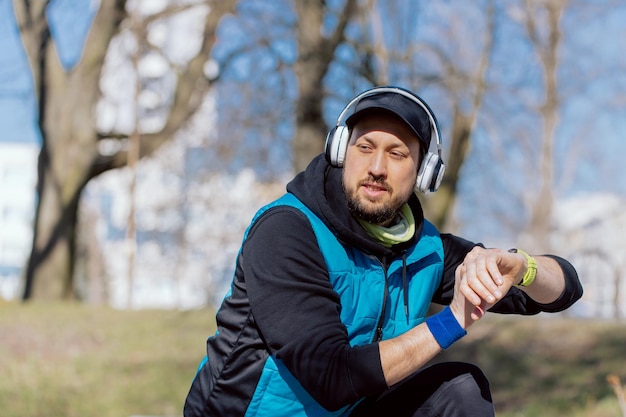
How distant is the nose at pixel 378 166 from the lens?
2785 mm

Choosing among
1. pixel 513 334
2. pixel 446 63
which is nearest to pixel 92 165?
pixel 446 63

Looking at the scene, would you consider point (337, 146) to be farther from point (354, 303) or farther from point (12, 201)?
point (12, 201)

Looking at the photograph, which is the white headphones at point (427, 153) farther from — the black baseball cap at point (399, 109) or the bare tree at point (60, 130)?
the bare tree at point (60, 130)

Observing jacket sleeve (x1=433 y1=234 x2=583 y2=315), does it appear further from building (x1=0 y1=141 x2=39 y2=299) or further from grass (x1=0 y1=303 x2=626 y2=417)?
building (x1=0 y1=141 x2=39 y2=299)

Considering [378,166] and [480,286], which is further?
[378,166]

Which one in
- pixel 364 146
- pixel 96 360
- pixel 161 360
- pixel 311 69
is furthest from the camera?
pixel 311 69

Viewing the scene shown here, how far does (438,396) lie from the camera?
9.35 ft

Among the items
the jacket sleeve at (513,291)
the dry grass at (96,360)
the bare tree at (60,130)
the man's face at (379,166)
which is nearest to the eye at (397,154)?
the man's face at (379,166)

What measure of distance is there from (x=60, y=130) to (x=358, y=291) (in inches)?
556

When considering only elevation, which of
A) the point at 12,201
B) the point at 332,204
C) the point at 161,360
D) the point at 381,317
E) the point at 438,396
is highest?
the point at 332,204

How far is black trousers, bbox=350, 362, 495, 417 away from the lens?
279 centimetres

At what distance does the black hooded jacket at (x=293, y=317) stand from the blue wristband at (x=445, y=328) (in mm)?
178

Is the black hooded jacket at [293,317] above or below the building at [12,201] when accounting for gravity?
above

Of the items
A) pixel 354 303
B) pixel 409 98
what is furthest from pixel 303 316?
pixel 409 98
